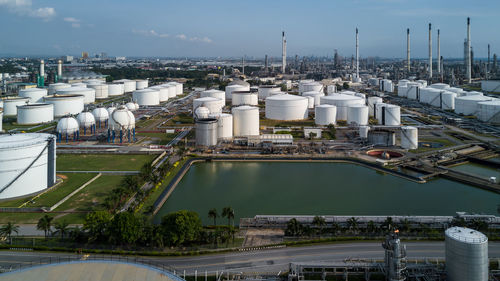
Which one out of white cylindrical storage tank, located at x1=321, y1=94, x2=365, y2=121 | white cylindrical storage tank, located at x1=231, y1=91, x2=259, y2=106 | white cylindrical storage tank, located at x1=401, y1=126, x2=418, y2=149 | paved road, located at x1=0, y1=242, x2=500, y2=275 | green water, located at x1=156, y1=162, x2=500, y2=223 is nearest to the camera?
paved road, located at x1=0, y1=242, x2=500, y2=275

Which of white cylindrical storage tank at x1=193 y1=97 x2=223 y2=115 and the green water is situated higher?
white cylindrical storage tank at x1=193 y1=97 x2=223 y2=115

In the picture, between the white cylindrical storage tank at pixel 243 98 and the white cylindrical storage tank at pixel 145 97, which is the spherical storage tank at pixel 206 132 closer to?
the white cylindrical storage tank at pixel 243 98

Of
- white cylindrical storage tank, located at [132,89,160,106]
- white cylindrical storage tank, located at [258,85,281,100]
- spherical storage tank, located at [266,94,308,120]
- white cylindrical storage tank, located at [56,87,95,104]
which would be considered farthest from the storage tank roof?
white cylindrical storage tank, located at [56,87,95,104]

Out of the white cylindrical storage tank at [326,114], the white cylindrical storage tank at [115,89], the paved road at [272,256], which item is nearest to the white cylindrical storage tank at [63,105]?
the white cylindrical storage tank at [115,89]

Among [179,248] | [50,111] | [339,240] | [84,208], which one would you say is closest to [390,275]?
[339,240]

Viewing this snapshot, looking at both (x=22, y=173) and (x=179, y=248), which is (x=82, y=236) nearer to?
(x=179, y=248)

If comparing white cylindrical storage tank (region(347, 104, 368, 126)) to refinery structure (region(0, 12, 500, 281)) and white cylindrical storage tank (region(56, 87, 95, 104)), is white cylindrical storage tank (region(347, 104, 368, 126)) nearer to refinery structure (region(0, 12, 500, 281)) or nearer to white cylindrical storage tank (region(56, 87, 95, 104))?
refinery structure (region(0, 12, 500, 281))
